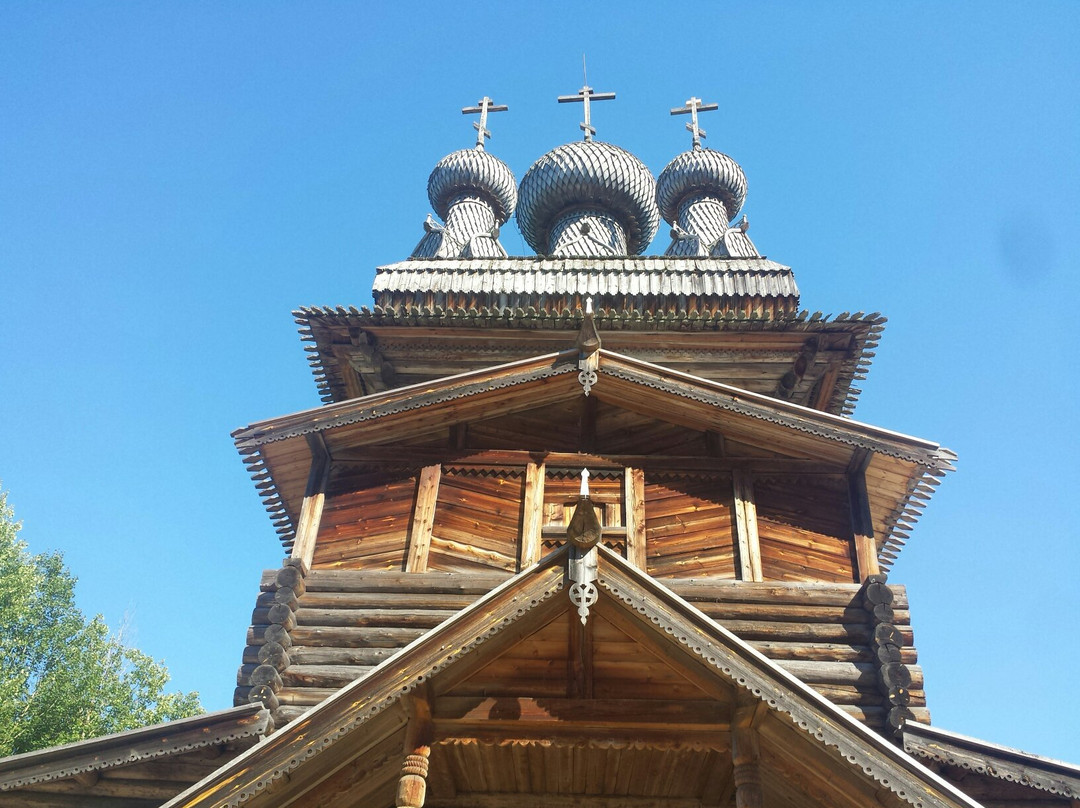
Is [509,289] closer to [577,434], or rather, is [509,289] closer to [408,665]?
[577,434]

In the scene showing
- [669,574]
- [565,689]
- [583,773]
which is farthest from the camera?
[669,574]

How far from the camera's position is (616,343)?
39.3ft

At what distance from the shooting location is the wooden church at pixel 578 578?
639 centimetres

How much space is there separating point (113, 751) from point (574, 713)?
3.78m

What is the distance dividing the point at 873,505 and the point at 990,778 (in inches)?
141

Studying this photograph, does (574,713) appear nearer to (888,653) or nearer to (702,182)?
(888,653)

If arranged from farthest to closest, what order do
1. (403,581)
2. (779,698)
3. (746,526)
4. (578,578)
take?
(746,526) < (403,581) < (578,578) < (779,698)

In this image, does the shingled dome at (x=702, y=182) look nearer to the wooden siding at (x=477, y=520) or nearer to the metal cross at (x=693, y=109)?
the metal cross at (x=693, y=109)

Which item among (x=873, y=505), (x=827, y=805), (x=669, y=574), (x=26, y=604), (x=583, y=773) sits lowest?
(x=827, y=805)

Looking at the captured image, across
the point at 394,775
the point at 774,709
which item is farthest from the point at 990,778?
the point at 394,775

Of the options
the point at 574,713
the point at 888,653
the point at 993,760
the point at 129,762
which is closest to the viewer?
the point at 574,713

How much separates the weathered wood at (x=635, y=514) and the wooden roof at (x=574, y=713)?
2257mm

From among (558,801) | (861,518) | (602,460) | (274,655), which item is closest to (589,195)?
(602,460)

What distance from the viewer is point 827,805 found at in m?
6.42
